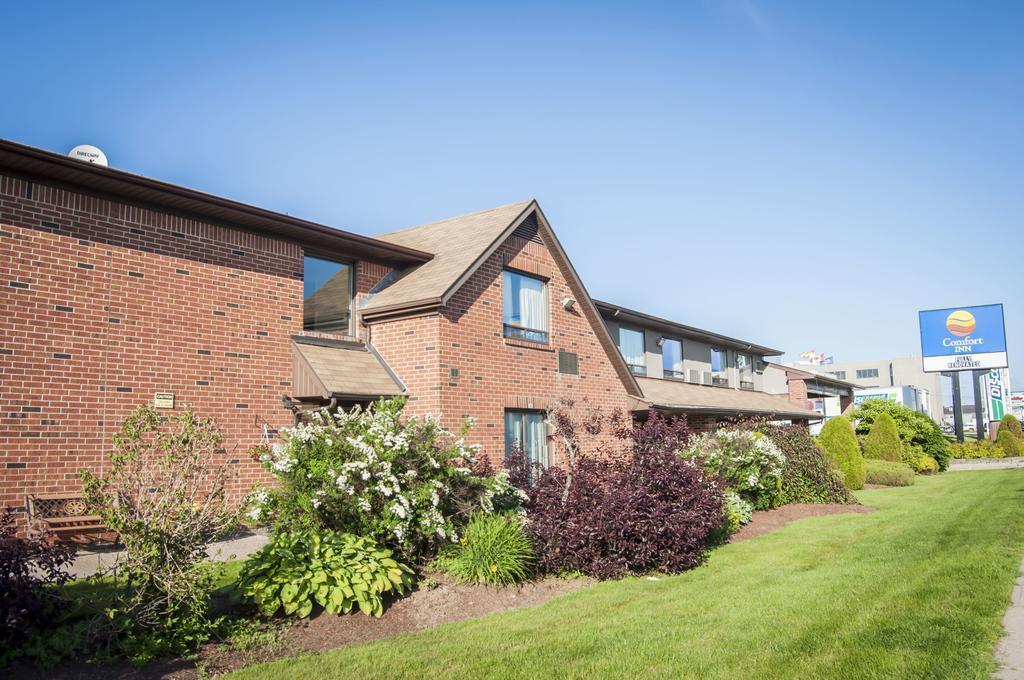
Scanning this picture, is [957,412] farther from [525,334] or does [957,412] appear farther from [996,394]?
[996,394]

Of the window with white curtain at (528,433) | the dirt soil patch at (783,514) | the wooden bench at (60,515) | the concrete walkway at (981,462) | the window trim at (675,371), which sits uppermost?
the window trim at (675,371)

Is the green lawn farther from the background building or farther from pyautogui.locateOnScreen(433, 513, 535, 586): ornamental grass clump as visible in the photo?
the background building

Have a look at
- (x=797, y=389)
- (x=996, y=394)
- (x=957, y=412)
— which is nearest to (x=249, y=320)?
(x=797, y=389)

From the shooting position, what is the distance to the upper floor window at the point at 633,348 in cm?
2319

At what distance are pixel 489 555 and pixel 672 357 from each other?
18.2 meters

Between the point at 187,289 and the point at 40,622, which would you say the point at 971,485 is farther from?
the point at 40,622

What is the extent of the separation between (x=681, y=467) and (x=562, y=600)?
367cm

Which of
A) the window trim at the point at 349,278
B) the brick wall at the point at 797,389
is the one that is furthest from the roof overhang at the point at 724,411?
the window trim at the point at 349,278

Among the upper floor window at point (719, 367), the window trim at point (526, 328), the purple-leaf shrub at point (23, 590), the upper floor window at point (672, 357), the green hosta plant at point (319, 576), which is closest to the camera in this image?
the purple-leaf shrub at point (23, 590)

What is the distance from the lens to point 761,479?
17250mm

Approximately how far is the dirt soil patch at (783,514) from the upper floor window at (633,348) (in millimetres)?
6978

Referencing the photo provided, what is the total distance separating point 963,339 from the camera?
52.9 m

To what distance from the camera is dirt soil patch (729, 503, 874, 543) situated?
48.2 ft

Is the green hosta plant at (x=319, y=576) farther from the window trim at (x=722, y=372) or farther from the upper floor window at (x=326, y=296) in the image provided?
the window trim at (x=722, y=372)
